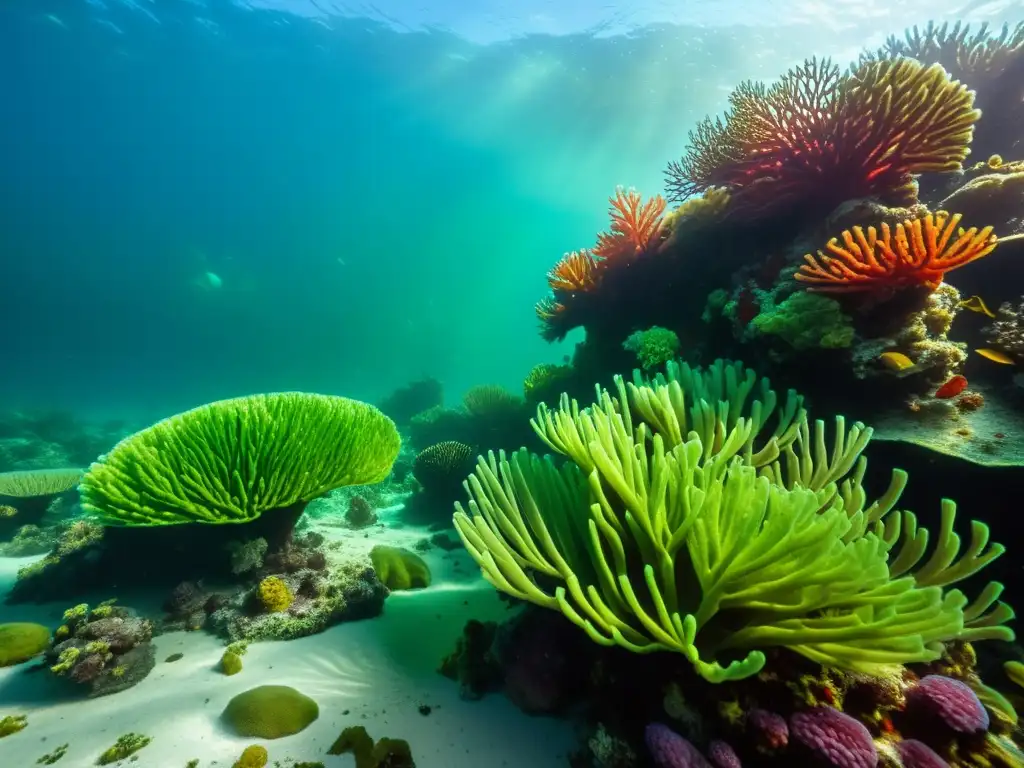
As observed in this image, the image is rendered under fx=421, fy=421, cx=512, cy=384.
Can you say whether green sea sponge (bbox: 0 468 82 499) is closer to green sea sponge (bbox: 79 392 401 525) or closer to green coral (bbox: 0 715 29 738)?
green sea sponge (bbox: 79 392 401 525)

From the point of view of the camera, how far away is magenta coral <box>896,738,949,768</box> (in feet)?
5.33

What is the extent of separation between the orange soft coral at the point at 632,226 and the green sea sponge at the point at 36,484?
10059 mm

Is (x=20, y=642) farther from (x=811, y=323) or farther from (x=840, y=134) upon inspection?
(x=840, y=134)

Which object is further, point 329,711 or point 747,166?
point 747,166

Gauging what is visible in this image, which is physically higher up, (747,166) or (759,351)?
(747,166)

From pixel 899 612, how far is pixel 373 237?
71229 millimetres

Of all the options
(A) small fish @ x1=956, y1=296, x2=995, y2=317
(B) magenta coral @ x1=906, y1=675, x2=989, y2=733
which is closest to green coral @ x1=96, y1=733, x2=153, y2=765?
(B) magenta coral @ x1=906, y1=675, x2=989, y2=733

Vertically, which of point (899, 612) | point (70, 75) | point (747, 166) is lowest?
point (899, 612)

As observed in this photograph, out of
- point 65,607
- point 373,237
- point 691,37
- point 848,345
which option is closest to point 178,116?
point 373,237

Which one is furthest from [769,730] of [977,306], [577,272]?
[577,272]

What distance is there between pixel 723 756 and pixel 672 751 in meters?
0.19

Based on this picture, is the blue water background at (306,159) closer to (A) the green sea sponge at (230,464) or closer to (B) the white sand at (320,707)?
(A) the green sea sponge at (230,464)

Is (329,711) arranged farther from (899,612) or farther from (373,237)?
(373,237)

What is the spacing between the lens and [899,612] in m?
1.63
